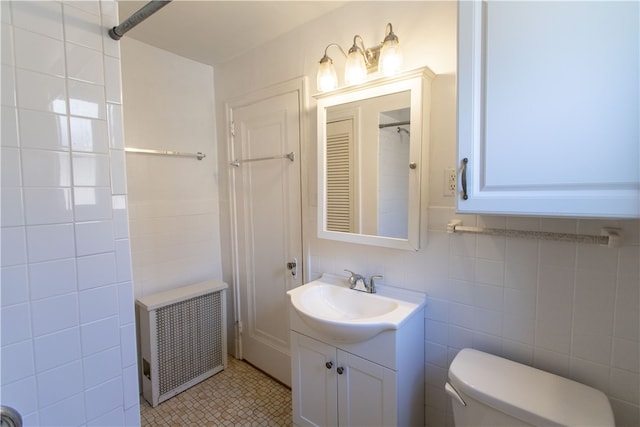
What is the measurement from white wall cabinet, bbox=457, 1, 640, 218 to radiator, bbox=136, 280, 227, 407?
1.91 meters

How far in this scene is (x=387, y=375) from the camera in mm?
1299

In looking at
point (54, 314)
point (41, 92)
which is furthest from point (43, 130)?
point (54, 314)

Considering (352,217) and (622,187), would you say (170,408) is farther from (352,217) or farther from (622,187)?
(622,187)

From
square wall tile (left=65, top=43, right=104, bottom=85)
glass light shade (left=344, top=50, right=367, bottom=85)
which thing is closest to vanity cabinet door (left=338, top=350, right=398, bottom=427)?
glass light shade (left=344, top=50, right=367, bottom=85)

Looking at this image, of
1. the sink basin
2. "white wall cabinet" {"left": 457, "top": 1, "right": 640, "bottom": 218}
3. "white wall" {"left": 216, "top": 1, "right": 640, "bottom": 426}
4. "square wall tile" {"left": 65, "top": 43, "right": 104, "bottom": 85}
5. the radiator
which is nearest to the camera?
"white wall cabinet" {"left": 457, "top": 1, "right": 640, "bottom": 218}

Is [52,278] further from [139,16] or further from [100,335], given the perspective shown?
[139,16]

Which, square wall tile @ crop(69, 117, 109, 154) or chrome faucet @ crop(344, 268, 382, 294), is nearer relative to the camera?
square wall tile @ crop(69, 117, 109, 154)

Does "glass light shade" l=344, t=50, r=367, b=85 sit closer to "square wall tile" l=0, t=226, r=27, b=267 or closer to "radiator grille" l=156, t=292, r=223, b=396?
"square wall tile" l=0, t=226, r=27, b=267

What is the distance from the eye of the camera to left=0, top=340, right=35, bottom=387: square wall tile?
2.74 feet

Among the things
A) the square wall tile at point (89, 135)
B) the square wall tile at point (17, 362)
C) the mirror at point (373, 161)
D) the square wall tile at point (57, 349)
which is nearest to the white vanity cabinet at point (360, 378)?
the mirror at point (373, 161)

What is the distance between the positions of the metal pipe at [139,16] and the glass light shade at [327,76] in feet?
2.92

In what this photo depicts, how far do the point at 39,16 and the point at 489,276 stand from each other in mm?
1843

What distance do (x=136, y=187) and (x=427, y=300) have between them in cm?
200

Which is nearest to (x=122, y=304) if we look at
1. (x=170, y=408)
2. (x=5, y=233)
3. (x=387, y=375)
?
(x=5, y=233)
